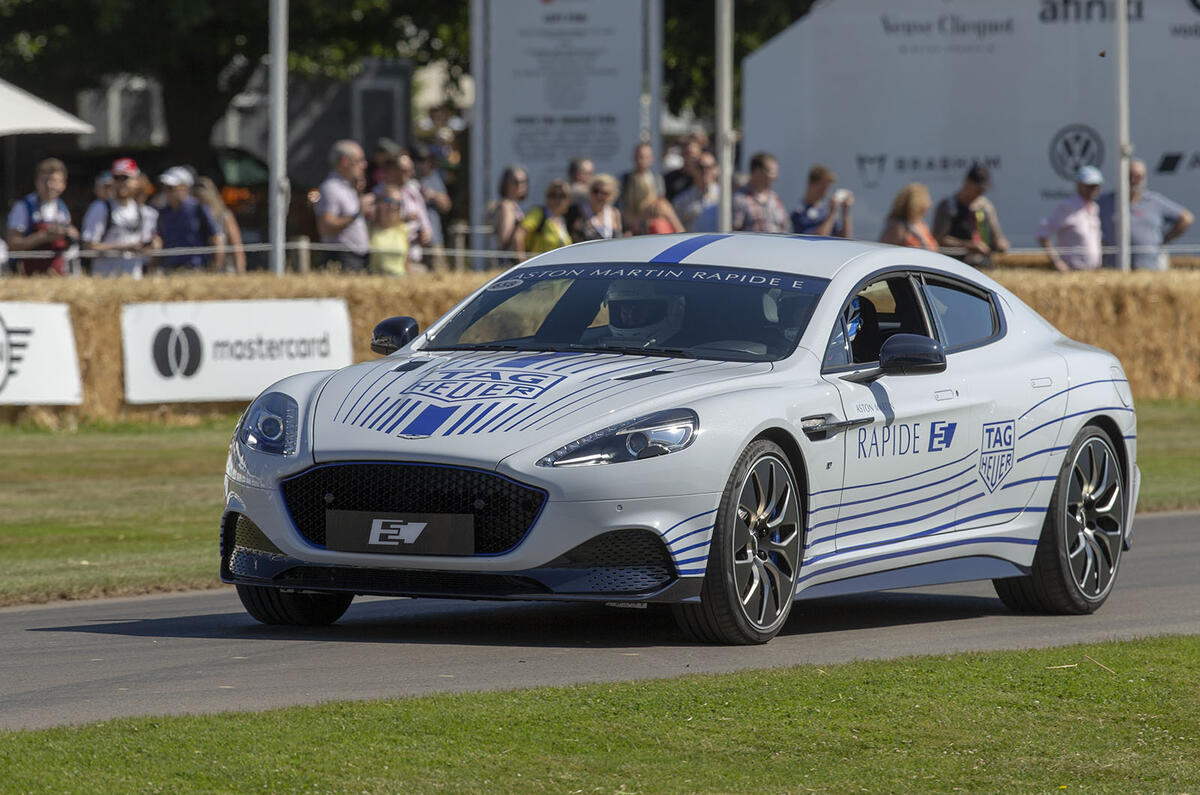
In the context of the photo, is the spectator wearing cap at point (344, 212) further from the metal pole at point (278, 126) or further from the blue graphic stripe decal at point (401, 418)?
the blue graphic stripe decal at point (401, 418)

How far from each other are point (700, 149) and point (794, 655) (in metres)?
15.3

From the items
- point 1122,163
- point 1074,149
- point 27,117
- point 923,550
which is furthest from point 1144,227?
point 923,550

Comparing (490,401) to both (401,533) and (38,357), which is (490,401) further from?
(38,357)

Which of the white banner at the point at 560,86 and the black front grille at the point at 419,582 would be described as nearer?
the black front grille at the point at 419,582

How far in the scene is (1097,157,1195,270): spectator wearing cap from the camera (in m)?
24.2

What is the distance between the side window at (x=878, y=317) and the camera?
911 centimetres

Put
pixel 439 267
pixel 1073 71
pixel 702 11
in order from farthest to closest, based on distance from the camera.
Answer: pixel 702 11
pixel 1073 71
pixel 439 267

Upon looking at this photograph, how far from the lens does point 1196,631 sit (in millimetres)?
9102

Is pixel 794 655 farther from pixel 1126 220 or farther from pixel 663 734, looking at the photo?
pixel 1126 220

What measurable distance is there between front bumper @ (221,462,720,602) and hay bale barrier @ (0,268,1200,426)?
1011cm

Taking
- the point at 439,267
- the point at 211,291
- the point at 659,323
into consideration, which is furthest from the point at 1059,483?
the point at 439,267

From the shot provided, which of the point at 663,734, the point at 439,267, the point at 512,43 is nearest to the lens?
the point at 663,734

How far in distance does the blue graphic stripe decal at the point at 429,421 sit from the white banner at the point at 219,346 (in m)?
10.8

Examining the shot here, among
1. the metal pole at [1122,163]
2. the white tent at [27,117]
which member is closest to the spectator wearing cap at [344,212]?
the white tent at [27,117]
